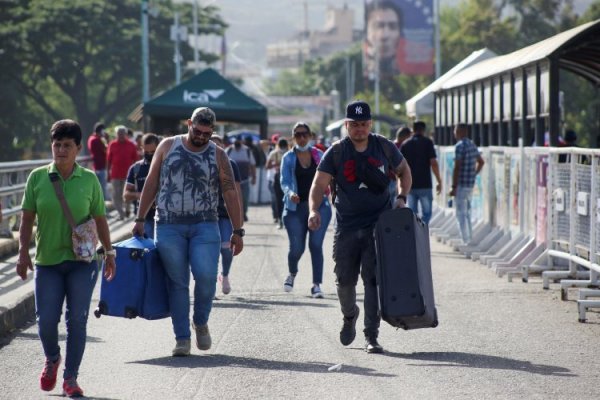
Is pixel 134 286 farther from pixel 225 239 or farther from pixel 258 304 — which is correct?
pixel 225 239

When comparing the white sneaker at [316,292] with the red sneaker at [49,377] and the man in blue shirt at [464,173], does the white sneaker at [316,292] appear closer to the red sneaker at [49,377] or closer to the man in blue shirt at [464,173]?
the red sneaker at [49,377]

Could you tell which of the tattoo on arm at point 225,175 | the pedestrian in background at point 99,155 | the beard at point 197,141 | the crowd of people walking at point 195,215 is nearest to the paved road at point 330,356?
the crowd of people walking at point 195,215

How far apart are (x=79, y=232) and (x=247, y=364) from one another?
1.77m

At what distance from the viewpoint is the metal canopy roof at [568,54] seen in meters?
16.3

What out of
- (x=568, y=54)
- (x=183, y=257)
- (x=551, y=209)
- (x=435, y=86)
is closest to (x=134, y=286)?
(x=183, y=257)

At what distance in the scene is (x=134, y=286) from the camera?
9.74m

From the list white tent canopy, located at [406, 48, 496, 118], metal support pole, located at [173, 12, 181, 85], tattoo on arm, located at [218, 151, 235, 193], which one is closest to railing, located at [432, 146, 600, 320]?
tattoo on arm, located at [218, 151, 235, 193]

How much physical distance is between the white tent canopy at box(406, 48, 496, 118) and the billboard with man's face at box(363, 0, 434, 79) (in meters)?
46.8

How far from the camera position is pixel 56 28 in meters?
72.5

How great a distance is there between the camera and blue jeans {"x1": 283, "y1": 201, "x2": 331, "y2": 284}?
1359 cm

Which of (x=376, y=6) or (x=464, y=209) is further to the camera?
(x=376, y=6)

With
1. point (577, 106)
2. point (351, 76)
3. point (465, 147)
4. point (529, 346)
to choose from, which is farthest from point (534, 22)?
point (529, 346)

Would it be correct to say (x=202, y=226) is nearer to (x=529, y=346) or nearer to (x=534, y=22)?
(x=529, y=346)

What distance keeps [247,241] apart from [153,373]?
13.5 metres
